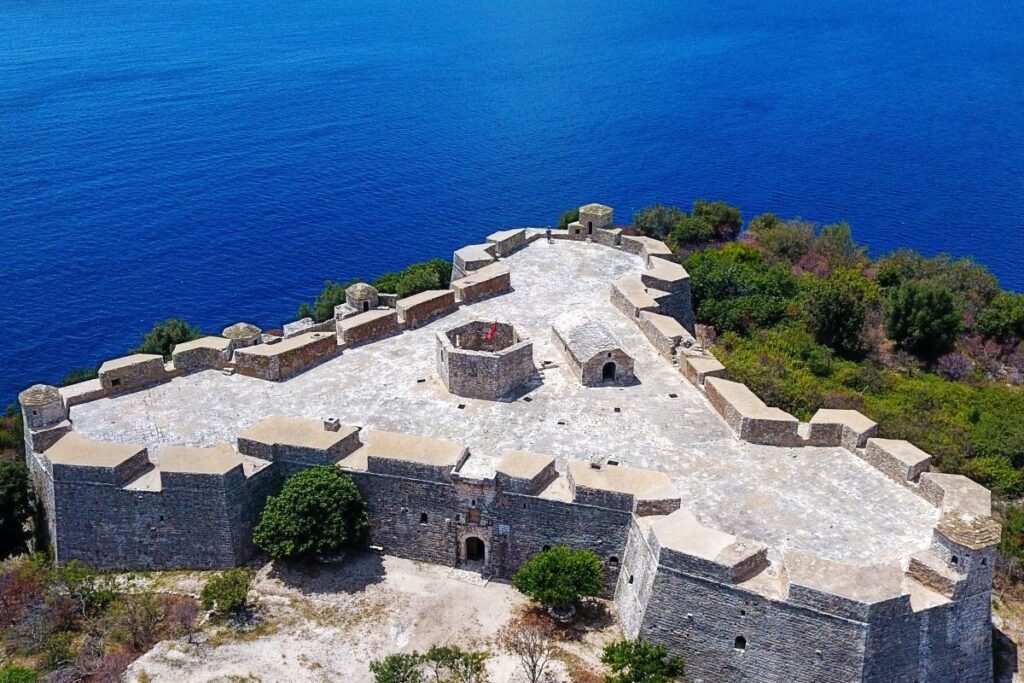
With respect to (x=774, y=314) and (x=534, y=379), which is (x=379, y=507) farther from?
(x=774, y=314)

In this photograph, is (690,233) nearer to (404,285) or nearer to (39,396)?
(404,285)

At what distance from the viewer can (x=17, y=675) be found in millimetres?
25203

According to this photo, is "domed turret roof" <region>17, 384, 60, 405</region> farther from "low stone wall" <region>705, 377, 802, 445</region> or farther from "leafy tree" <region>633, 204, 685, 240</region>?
"leafy tree" <region>633, 204, 685, 240</region>

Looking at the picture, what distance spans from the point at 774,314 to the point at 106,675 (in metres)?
39.2

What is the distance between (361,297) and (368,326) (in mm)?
2388

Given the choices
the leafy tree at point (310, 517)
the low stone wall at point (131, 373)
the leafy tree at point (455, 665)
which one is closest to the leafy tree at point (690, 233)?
the low stone wall at point (131, 373)

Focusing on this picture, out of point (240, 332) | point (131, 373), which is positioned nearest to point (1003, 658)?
point (240, 332)

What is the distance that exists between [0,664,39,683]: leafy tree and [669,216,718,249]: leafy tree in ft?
154

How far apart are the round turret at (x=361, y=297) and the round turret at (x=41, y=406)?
1412 cm

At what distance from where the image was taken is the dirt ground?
86.6 feet

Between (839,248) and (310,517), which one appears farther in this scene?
(839,248)

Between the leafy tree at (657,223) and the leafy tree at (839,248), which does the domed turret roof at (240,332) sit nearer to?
the leafy tree at (657,223)

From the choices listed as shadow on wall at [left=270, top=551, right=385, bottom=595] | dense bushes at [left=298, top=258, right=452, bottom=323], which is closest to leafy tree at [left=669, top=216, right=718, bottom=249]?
dense bushes at [left=298, top=258, right=452, bottom=323]

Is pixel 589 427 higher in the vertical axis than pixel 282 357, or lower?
lower
